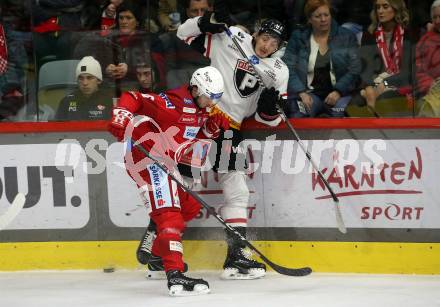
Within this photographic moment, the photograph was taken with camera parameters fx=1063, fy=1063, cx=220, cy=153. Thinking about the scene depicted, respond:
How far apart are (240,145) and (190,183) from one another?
39 cm

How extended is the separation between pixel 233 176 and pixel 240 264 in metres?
0.53

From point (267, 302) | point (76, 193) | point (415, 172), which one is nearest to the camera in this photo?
point (267, 302)

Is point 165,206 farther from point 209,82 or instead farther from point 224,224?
point 209,82

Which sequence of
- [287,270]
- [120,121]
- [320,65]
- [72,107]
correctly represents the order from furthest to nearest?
[72,107], [320,65], [287,270], [120,121]

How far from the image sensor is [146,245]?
21.2 ft

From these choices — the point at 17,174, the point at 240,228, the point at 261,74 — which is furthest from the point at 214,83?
the point at 17,174

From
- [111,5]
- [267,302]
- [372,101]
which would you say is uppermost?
[111,5]

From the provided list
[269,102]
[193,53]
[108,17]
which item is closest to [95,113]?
[108,17]

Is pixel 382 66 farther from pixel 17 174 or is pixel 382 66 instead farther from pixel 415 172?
pixel 17 174

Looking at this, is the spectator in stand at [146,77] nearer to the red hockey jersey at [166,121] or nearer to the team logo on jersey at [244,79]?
the red hockey jersey at [166,121]

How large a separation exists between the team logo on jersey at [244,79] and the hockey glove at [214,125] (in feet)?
0.66

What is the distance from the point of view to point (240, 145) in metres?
6.54

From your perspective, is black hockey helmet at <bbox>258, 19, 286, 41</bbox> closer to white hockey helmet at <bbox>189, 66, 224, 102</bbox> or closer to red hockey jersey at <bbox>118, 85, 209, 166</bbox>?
white hockey helmet at <bbox>189, 66, 224, 102</bbox>

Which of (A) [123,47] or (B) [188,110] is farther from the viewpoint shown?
(A) [123,47]
